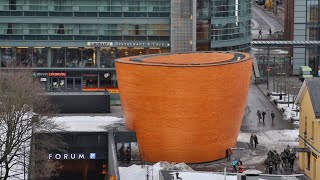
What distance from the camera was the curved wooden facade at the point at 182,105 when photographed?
59.5 meters

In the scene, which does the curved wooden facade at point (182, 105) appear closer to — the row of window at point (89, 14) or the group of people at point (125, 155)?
the group of people at point (125, 155)

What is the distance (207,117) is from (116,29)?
27403mm

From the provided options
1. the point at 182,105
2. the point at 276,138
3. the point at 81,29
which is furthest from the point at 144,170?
the point at 81,29

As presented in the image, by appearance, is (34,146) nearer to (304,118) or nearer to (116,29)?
(304,118)

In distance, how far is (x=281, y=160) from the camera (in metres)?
60.5

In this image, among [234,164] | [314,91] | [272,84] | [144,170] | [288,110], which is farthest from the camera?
[272,84]

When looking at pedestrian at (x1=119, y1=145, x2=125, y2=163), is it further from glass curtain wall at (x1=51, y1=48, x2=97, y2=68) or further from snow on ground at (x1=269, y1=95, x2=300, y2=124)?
glass curtain wall at (x1=51, y1=48, x2=97, y2=68)

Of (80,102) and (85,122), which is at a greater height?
(80,102)

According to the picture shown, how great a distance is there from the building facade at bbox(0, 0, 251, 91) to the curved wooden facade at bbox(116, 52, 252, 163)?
23.9m

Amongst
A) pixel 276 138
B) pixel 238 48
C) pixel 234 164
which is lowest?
pixel 276 138

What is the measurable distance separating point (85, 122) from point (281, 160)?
16.5 metres

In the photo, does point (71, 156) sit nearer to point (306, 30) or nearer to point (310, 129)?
point (310, 129)

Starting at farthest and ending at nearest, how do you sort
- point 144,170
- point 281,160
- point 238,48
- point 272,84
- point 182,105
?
1. point 272,84
2. point 238,48
3. point 281,160
4. point 182,105
5. point 144,170

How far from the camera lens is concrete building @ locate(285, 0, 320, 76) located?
11025 cm
